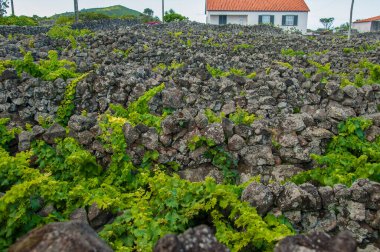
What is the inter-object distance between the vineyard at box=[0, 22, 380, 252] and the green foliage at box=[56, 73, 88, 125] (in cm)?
3

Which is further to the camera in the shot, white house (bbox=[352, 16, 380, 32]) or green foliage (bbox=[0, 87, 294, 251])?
white house (bbox=[352, 16, 380, 32])

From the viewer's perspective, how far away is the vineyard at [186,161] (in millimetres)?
5172

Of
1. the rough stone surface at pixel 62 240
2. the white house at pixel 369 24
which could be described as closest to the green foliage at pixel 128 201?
the rough stone surface at pixel 62 240

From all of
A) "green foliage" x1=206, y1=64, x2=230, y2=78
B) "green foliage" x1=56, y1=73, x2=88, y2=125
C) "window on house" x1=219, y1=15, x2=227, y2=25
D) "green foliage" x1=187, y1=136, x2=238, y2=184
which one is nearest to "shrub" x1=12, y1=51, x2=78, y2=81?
"green foliage" x1=56, y1=73, x2=88, y2=125

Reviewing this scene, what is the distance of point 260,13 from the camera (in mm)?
54844

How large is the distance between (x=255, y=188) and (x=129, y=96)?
21.1 ft

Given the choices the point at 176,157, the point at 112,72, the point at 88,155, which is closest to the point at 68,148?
the point at 88,155

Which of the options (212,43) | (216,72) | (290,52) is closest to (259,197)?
(216,72)

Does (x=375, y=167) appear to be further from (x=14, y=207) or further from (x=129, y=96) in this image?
(x=129, y=96)

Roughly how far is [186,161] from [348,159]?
347 cm

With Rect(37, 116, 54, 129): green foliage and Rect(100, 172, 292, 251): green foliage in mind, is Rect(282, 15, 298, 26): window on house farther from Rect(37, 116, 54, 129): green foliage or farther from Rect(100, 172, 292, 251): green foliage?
Rect(100, 172, 292, 251): green foliage

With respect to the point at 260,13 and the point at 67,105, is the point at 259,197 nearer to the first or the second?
the point at 67,105

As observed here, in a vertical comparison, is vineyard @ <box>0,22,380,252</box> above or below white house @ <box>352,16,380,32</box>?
below

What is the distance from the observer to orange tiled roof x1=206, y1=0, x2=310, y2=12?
54.6m
